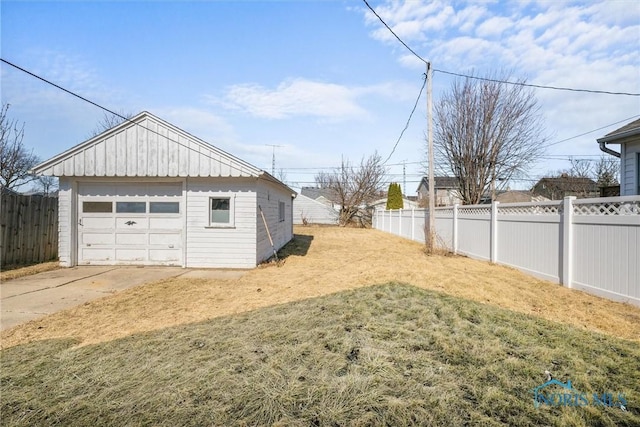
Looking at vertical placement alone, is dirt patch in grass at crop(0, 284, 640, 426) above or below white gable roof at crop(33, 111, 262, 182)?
below

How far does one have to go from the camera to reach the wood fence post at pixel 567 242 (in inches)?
225

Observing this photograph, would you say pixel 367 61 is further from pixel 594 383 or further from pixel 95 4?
pixel 594 383

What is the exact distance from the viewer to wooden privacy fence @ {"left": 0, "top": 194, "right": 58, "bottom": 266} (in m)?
8.67

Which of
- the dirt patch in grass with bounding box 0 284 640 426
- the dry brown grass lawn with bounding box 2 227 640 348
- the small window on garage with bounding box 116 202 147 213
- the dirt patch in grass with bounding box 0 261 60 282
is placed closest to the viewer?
the dirt patch in grass with bounding box 0 284 640 426

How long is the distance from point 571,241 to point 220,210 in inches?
311

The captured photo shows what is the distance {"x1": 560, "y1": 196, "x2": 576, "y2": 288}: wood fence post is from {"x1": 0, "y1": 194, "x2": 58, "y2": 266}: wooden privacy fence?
42.6 ft

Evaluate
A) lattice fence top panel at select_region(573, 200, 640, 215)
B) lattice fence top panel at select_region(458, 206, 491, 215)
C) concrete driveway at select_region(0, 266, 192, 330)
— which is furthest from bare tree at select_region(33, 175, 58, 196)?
lattice fence top panel at select_region(573, 200, 640, 215)

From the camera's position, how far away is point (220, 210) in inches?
353

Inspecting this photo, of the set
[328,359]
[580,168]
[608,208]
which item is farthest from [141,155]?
[580,168]

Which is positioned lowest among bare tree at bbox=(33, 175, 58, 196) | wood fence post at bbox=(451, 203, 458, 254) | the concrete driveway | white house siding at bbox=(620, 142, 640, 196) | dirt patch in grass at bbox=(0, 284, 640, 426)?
the concrete driveway

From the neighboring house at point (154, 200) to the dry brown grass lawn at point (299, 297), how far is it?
1.58 metres

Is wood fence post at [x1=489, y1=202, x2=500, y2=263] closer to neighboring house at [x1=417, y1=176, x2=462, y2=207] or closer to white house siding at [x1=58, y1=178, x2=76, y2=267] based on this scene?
neighboring house at [x1=417, y1=176, x2=462, y2=207]

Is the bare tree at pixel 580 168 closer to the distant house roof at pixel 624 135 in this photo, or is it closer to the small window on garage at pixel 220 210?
the distant house roof at pixel 624 135

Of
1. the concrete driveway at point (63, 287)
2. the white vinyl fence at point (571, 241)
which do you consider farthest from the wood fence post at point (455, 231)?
the concrete driveway at point (63, 287)
